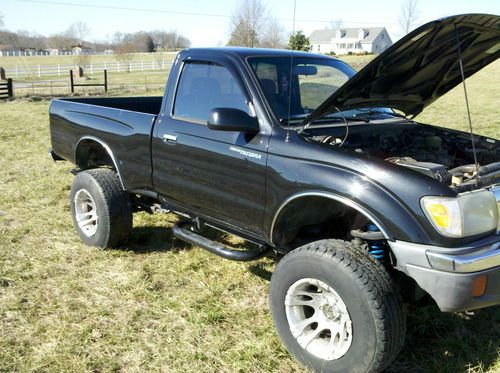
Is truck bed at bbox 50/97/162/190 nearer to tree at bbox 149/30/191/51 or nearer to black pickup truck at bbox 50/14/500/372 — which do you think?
black pickup truck at bbox 50/14/500/372

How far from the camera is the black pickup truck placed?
101 inches

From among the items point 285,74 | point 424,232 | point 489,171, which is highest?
point 285,74

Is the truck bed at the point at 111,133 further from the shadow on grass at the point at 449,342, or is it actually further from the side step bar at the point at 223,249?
the shadow on grass at the point at 449,342

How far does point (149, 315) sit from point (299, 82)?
210 cm

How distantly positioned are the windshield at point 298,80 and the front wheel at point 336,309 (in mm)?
1069

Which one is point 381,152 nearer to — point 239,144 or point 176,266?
point 239,144

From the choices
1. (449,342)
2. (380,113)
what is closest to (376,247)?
(449,342)

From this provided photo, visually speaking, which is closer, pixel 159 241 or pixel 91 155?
pixel 159 241

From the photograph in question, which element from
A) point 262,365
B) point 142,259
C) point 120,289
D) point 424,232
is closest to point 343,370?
point 262,365

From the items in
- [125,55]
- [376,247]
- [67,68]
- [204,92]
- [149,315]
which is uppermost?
[125,55]

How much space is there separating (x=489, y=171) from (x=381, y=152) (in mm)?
752

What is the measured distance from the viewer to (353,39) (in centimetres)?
10044

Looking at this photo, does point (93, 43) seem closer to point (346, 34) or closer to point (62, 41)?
point (62, 41)

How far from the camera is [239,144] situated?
3.32m
